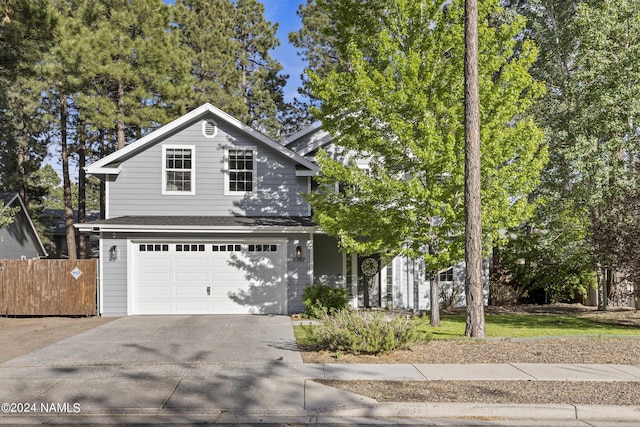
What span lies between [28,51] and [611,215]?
18225 millimetres

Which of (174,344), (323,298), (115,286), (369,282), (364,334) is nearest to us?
(364,334)

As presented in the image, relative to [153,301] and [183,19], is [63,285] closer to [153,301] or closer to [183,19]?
[153,301]

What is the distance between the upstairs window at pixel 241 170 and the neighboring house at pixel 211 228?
34 millimetres

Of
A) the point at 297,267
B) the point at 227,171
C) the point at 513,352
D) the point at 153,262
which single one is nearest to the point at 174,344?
the point at 153,262

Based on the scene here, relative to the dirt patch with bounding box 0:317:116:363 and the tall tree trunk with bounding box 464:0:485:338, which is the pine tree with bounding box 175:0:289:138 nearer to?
the dirt patch with bounding box 0:317:116:363

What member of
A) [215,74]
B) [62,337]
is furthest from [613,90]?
[215,74]

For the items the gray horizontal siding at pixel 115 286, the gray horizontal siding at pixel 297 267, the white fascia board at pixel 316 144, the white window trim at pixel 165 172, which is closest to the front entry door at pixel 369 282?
the gray horizontal siding at pixel 297 267

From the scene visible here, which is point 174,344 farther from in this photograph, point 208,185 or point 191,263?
point 208,185

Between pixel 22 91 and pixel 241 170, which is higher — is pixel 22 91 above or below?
above

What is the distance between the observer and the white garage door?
15500 mm

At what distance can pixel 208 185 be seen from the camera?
16.5m

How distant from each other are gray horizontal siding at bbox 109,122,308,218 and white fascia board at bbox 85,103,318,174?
0.92ft

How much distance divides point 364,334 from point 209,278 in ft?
26.0

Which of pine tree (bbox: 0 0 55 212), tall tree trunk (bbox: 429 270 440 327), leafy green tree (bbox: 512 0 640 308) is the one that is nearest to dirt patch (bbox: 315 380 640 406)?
tall tree trunk (bbox: 429 270 440 327)
